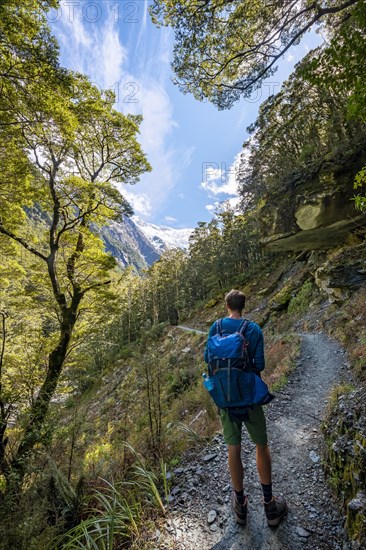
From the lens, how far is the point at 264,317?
1723 centimetres

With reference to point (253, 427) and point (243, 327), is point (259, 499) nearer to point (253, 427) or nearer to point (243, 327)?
point (253, 427)

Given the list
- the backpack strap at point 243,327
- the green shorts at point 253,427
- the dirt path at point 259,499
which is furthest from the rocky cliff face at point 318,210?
the green shorts at point 253,427

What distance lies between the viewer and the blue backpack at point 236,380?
2.33 m

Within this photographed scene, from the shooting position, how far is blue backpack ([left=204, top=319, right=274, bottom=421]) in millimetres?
2330

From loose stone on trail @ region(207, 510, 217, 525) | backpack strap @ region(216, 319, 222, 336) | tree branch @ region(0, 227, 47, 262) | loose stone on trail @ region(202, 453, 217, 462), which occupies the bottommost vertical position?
loose stone on trail @ region(202, 453, 217, 462)

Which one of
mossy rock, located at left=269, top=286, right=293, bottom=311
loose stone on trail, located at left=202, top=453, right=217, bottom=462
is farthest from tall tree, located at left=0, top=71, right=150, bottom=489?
mossy rock, located at left=269, top=286, right=293, bottom=311

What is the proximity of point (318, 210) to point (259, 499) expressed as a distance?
11419 millimetres

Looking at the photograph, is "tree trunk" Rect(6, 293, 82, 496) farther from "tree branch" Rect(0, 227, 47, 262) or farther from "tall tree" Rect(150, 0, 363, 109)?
"tall tree" Rect(150, 0, 363, 109)

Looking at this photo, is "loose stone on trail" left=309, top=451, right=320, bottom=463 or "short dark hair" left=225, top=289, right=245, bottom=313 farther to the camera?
"loose stone on trail" left=309, top=451, right=320, bottom=463

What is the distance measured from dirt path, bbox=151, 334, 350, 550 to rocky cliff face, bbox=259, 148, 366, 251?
9158mm

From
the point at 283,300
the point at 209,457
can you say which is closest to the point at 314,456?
the point at 209,457

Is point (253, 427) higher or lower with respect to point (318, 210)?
lower

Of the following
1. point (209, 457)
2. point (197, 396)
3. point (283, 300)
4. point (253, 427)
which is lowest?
point (197, 396)

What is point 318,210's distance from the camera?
11.4 m
